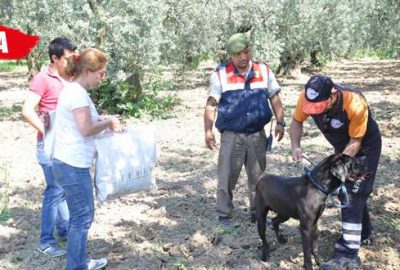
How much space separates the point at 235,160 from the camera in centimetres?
511

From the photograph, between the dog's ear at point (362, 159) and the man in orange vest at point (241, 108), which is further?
the man in orange vest at point (241, 108)

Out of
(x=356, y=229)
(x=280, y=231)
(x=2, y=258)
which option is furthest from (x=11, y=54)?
(x=356, y=229)

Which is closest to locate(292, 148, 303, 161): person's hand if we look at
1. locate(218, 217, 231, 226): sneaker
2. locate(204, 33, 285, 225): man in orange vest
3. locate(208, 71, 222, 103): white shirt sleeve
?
locate(204, 33, 285, 225): man in orange vest

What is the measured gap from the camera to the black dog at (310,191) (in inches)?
151

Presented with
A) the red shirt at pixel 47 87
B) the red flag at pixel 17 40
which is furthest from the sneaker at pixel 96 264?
the red flag at pixel 17 40

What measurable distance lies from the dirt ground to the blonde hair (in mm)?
1912

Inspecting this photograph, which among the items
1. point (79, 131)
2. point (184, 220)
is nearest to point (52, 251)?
point (184, 220)

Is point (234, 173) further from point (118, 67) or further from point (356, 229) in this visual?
point (118, 67)

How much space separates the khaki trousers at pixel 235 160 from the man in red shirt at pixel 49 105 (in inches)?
65.3

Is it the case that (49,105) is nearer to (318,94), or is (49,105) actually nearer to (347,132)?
(318,94)

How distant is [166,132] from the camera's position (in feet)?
33.6

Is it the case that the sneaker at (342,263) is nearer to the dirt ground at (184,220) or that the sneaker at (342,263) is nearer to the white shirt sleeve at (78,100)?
the dirt ground at (184,220)

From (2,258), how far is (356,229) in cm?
331

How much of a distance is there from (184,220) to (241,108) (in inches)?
58.5
